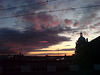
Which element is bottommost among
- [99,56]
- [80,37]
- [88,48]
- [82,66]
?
[82,66]

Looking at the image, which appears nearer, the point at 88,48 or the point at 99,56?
the point at 99,56

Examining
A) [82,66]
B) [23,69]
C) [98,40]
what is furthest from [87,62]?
[23,69]

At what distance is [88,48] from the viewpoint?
1585 inches

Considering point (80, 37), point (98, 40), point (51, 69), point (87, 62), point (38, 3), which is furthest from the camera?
point (80, 37)

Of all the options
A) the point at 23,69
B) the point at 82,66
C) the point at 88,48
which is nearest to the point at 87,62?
the point at 82,66

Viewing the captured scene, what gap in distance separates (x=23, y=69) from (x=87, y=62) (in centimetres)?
2240

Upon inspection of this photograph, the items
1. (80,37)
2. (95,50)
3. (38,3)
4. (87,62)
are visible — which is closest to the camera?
(38,3)

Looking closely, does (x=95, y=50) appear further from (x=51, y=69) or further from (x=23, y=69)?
(x=23, y=69)

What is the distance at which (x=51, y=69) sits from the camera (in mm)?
27797

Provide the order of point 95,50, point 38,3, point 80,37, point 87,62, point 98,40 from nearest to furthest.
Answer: point 38,3 → point 98,40 → point 95,50 → point 87,62 → point 80,37

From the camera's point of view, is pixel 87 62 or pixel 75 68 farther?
pixel 87 62

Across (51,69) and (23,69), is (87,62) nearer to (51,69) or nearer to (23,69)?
(51,69)

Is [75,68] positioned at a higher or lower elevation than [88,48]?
lower

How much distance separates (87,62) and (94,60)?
289 centimetres
